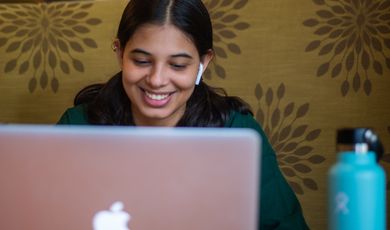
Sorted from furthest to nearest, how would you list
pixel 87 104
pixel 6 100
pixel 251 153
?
pixel 6 100 → pixel 87 104 → pixel 251 153

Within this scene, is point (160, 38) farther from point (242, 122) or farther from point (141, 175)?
point (141, 175)

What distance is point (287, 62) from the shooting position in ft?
4.66

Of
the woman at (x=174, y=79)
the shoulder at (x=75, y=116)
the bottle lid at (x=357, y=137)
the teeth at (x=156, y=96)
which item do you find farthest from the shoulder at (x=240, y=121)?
the bottle lid at (x=357, y=137)

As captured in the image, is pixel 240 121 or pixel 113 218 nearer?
pixel 113 218

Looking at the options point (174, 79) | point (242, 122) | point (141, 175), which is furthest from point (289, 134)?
point (141, 175)

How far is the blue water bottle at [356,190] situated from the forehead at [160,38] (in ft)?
1.93

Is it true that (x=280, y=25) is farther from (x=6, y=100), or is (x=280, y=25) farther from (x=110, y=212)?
(x=110, y=212)

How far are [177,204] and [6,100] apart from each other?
103 centimetres

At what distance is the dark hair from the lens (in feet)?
3.88

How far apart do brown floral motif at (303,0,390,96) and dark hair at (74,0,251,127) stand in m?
0.27

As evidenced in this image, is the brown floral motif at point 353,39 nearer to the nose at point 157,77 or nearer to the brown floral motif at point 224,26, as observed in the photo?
the brown floral motif at point 224,26

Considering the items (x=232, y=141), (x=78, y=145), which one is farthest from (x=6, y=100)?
(x=232, y=141)

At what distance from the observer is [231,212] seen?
0.65 meters

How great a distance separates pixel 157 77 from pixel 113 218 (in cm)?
55
